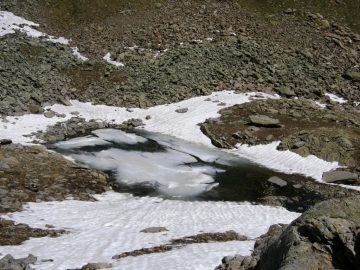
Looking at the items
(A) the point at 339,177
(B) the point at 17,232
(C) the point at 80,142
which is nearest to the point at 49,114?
(C) the point at 80,142

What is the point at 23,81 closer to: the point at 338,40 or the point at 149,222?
the point at 149,222

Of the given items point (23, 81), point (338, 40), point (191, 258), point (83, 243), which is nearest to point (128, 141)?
point (23, 81)

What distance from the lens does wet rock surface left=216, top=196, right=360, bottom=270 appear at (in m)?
6.36

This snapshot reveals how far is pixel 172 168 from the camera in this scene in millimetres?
24750

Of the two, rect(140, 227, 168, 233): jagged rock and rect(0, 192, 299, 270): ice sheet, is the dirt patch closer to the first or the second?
rect(0, 192, 299, 270): ice sheet

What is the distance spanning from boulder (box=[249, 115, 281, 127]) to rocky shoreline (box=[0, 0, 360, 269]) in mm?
88

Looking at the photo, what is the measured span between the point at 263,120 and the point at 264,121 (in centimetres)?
16

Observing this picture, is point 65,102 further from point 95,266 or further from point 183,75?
point 95,266

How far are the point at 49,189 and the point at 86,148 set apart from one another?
877 centimetres

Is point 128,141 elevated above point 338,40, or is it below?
below

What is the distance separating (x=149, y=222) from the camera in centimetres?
1580

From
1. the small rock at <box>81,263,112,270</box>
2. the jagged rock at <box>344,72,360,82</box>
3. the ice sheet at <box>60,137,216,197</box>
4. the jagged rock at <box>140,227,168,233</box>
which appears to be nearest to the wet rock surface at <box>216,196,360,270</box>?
the small rock at <box>81,263,112,270</box>

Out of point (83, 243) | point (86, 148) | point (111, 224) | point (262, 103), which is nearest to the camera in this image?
point (83, 243)

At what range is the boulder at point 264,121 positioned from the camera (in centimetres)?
3106
